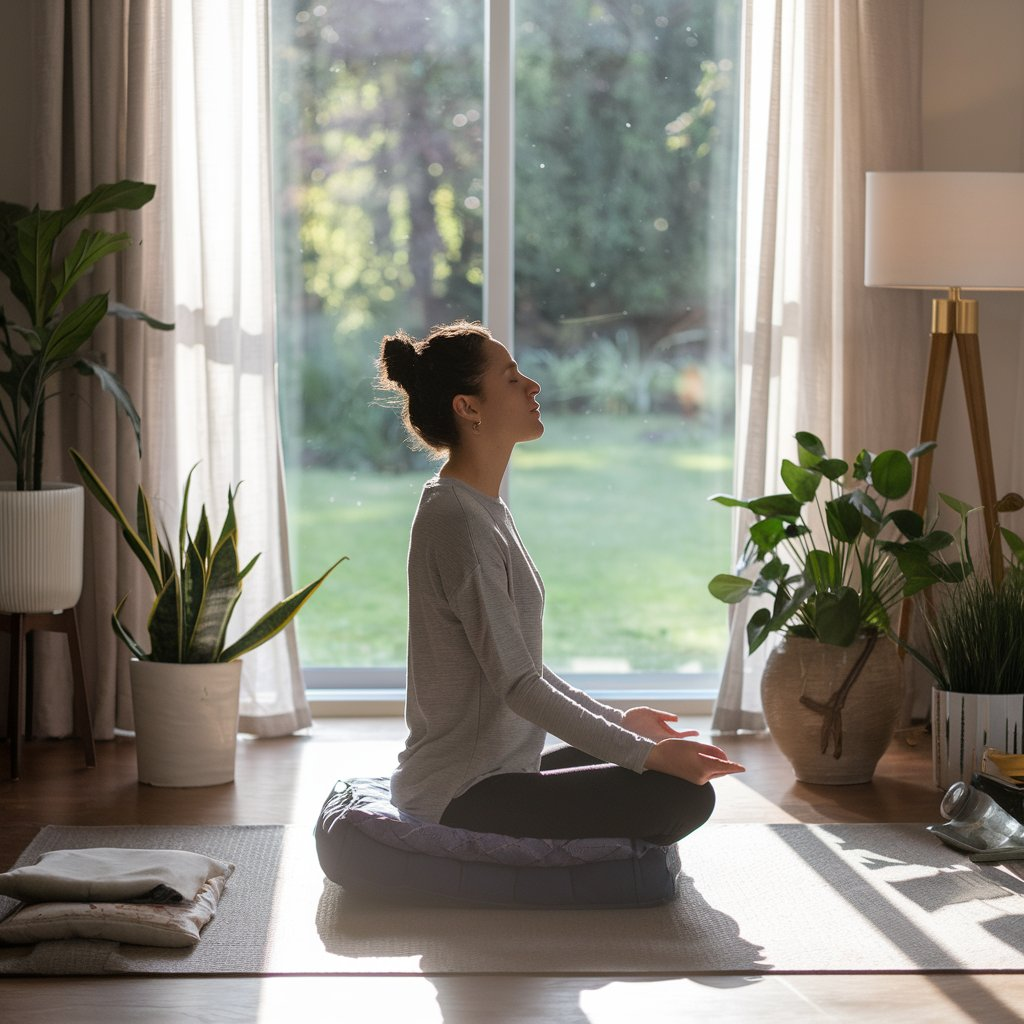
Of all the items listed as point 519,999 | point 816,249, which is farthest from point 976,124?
point 519,999

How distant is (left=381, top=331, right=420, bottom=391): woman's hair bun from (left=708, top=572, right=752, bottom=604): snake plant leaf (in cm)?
124

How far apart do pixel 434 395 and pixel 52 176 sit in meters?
1.80

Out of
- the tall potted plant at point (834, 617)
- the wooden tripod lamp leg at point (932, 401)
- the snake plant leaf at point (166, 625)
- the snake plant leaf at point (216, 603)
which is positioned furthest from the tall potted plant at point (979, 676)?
the snake plant leaf at point (166, 625)

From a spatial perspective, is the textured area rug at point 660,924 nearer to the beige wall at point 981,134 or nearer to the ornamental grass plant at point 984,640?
the ornamental grass plant at point 984,640

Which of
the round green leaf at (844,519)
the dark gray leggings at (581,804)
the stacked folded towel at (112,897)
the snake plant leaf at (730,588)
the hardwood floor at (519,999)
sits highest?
the round green leaf at (844,519)

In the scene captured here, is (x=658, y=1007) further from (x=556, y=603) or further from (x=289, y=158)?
(x=289, y=158)

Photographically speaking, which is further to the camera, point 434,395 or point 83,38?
point 83,38

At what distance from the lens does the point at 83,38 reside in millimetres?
4027

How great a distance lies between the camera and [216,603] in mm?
3713

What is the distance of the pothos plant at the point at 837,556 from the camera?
3.62 m

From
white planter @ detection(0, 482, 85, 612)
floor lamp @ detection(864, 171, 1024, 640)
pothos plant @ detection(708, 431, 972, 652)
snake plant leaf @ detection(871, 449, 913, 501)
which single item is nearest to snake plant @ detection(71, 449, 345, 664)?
white planter @ detection(0, 482, 85, 612)

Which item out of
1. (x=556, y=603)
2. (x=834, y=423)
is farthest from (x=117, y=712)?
(x=834, y=423)

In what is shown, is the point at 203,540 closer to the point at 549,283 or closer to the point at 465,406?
the point at 465,406

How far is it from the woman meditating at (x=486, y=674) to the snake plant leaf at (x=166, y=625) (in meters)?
1.02
